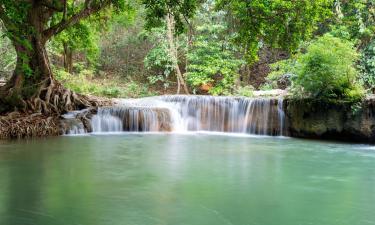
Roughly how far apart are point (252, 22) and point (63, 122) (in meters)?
7.95

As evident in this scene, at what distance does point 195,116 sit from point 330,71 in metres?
5.45

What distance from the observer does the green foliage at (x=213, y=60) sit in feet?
73.0

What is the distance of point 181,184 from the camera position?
698 cm

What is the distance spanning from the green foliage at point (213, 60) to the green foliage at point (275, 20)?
1381 centimetres

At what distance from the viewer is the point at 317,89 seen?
46.5 ft

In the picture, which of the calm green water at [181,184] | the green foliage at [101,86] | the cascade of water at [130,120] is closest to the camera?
the calm green water at [181,184]

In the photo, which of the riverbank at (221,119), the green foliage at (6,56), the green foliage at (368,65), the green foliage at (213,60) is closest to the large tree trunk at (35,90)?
the riverbank at (221,119)

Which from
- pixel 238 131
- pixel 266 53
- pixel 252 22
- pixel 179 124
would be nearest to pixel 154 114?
pixel 179 124

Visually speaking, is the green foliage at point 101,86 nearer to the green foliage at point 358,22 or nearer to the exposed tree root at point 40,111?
the exposed tree root at point 40,111

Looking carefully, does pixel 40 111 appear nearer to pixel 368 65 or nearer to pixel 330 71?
pixel 330 71

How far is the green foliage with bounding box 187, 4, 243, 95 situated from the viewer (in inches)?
876

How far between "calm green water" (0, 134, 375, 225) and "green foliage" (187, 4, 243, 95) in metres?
10.7

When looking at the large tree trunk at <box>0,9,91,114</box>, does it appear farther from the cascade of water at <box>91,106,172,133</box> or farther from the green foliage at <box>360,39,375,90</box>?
the green foliage at <box>360,39,375,90</box>

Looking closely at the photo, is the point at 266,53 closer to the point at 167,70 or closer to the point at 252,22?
the point at 167,70
